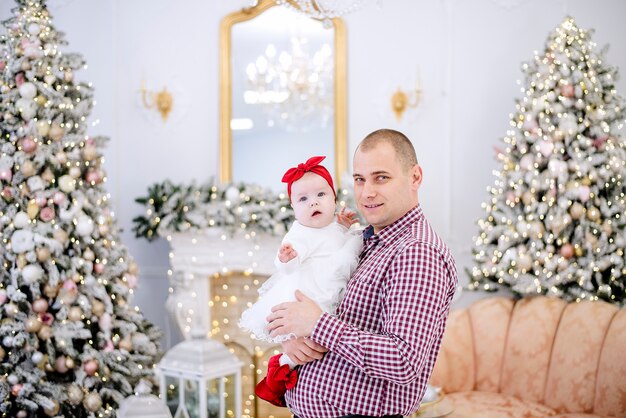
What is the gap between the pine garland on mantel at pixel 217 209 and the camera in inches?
228

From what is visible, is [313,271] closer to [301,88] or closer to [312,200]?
[312,200]

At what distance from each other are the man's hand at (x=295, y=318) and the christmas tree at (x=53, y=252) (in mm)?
2874

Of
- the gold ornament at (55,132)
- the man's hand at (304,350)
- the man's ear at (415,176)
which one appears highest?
the gold ornament at (55,132)

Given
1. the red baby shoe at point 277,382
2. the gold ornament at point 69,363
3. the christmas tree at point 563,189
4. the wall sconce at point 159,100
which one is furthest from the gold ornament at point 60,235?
the christmas tree at point 563,189

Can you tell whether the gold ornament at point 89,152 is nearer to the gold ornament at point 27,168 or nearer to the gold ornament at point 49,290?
the gold ornament at point 27,168

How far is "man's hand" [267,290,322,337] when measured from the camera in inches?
78.4

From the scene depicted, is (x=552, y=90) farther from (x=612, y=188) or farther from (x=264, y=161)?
(x=264, y=161)

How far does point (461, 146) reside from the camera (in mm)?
6199

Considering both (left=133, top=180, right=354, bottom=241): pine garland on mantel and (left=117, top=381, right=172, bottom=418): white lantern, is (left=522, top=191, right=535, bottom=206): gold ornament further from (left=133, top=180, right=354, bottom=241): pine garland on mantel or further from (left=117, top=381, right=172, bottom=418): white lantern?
(left=117, top=381, right=172, bottom=418): white lantern

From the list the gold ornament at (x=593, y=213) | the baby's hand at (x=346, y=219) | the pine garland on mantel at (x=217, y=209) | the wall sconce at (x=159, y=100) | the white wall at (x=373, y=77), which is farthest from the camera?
the wall sconce at (x=159, y=100)

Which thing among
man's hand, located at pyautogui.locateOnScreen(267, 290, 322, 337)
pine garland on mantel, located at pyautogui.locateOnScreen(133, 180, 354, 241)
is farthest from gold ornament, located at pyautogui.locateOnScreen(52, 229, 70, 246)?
man's hand, located at pyautogui.locateOnScreen(267, 290, 322, 337)

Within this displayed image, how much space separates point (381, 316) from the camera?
6.70ft

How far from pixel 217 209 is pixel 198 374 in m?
2.55

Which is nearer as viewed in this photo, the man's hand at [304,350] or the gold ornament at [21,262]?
the man's hand at [304,350]
